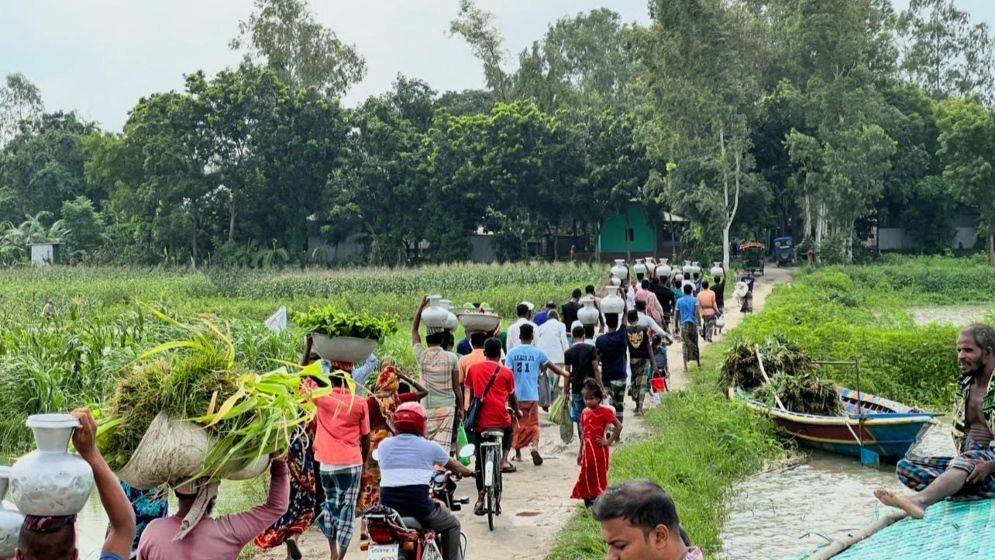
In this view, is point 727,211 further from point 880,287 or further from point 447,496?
point 447,496

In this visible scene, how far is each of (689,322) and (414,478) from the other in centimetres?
1258

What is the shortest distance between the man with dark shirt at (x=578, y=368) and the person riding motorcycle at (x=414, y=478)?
4.31 metres

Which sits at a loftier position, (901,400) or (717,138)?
(717,138)

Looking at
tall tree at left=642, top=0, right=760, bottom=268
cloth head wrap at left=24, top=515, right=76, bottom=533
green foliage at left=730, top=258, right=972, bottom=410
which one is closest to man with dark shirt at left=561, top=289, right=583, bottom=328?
green foliage at left=730, top=258, right=972, bottom=410

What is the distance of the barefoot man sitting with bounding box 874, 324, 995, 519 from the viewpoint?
239 inches

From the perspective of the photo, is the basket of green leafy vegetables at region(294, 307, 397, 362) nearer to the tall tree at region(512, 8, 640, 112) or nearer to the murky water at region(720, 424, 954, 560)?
→ the murky water at region(720, 424, 954, 560)

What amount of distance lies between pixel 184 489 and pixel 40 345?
1135 cm

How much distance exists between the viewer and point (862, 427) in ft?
42.9

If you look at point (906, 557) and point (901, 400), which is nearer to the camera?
point (906, 557)

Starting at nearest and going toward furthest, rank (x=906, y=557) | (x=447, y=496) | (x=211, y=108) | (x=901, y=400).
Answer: (x=906, y=557), (x=447, y=496), (x=901, y=400), (x=211, y=108)

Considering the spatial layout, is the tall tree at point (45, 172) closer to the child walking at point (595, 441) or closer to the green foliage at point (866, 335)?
the green foliage at point (866, 335)

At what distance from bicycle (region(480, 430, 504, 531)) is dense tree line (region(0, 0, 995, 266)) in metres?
36.4

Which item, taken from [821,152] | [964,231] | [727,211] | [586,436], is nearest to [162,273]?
[727,211]

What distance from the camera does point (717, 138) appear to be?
45.9 metres
